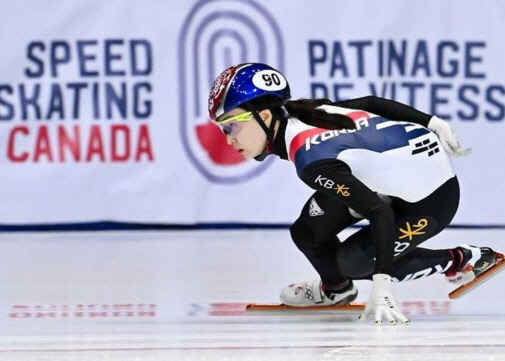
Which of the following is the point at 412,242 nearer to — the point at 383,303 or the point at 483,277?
the point at 483,277

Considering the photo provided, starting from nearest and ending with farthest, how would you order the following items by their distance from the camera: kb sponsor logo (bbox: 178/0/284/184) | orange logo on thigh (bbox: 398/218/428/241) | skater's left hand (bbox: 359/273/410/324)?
skater's left hand (bbox: 359/273/410/324)
orange logo on thigh (bbox: 398/218/428/241)
kb sponsor logo (bbox: 178/0/284/184)

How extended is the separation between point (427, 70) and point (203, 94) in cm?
157

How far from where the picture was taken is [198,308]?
17.4ft

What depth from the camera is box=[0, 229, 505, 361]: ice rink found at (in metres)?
4.02

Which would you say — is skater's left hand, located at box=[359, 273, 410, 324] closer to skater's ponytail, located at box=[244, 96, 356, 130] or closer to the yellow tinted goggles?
skater's ponytail, located at box=[244, 96, 356, 130]

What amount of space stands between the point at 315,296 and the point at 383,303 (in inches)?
30.4

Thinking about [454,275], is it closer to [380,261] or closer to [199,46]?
[380,261]

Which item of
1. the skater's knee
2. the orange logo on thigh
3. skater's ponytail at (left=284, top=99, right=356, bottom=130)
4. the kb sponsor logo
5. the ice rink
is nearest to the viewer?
the ice rink

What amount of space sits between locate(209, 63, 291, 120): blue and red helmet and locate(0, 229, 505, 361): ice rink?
82 centimetres

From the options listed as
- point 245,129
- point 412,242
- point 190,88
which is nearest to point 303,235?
point 412,242

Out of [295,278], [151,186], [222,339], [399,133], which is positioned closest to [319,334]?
[222,339]

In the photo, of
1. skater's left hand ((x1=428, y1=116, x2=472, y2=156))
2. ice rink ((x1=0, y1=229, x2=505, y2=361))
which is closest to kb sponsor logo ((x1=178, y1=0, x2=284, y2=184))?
ice rink ((x1=0, y1=229, x2=505, y2=361))

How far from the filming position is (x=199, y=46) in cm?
895

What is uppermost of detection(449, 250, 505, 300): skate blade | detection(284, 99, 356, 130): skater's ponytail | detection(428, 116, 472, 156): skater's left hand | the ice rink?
detection(284, 99, 356, 130): skater's ponytail
